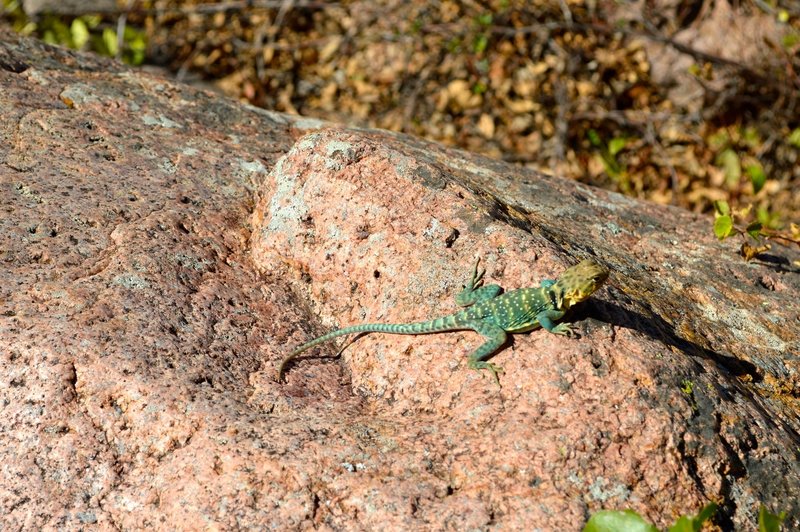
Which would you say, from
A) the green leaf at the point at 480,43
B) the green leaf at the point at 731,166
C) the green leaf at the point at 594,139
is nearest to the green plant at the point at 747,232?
the green leaf at the point at 731,166

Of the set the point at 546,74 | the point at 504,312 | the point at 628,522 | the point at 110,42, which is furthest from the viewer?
the point at 110,42

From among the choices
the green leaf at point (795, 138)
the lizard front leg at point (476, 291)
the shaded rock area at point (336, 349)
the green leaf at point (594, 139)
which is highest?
the lizard front leg at point (476, 291)

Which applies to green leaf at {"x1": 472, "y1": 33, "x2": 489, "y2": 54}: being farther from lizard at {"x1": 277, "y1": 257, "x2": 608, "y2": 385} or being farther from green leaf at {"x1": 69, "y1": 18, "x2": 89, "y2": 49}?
lizard at {"x1": 277, "y1": 257, "x2": 608, "y2": 385}

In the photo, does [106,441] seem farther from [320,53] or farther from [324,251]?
[320,53]

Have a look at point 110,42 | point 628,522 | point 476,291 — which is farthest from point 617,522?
point 110,42

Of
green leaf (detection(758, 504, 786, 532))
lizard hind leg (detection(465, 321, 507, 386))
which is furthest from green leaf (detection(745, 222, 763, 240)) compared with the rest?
green leaf (detection(758, 504, 786, 532))

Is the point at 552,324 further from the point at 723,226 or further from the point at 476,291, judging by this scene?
the point at 723,226

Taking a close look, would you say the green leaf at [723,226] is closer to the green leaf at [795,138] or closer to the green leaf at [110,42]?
the green leaf at [795,138]
